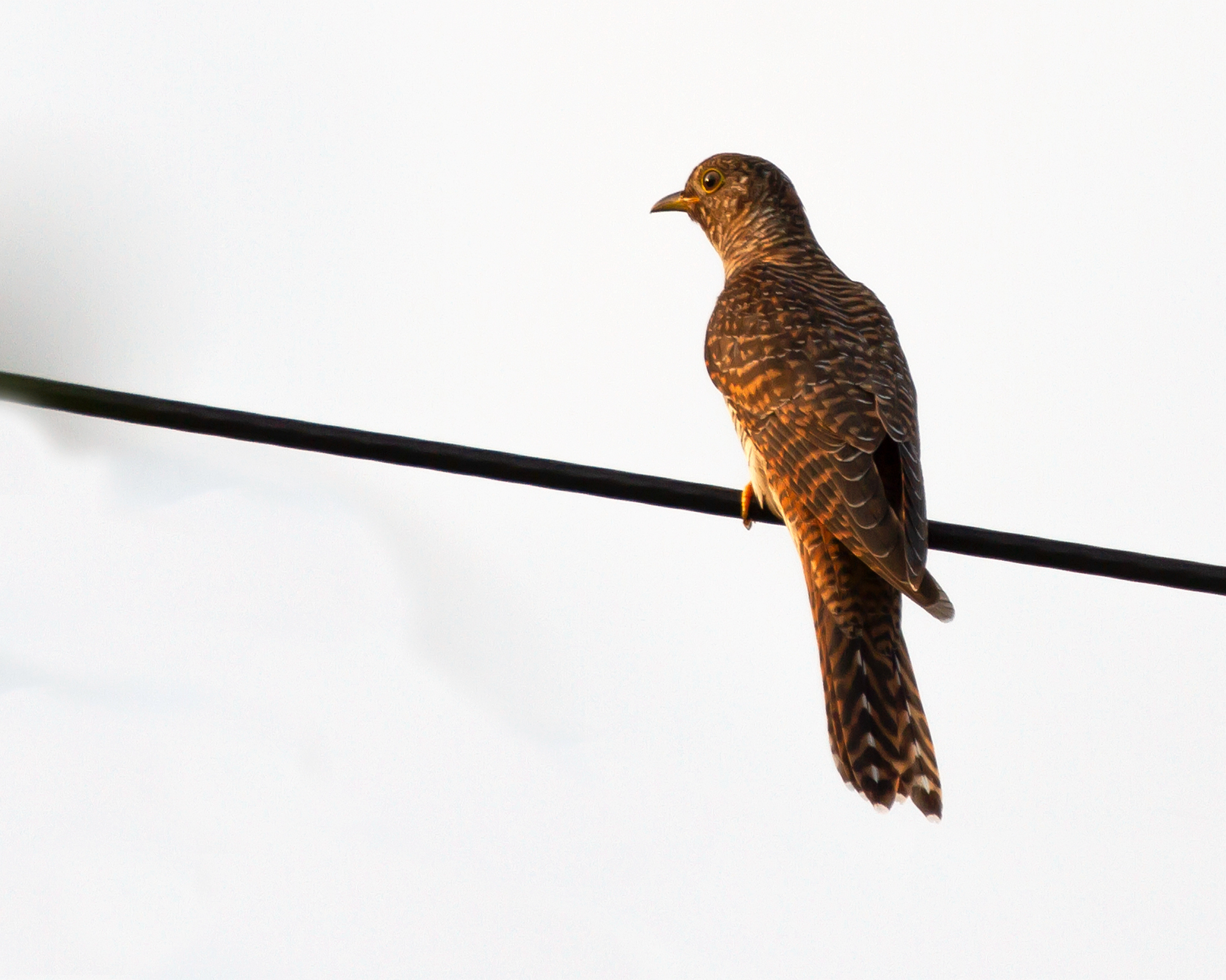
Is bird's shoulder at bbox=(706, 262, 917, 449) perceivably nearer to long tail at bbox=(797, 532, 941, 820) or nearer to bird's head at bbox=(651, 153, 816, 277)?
long tail at bbox=(797, 532, 941, 820)

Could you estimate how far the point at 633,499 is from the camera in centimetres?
394

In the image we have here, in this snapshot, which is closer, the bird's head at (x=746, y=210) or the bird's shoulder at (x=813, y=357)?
the bird's shoulder at (x=813, y=357)

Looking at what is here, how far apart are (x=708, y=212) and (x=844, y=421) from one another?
3.29 meters

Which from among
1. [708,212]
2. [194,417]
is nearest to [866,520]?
[194,417]

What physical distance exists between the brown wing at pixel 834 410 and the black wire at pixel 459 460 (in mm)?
1170

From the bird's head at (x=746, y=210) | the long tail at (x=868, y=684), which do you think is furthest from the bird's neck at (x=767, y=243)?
the long tail at (x=868, y=684)

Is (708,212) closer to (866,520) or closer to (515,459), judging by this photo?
(866,520)

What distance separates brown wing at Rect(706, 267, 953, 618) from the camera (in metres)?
5.26

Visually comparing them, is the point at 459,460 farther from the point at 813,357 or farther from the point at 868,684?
the point at 813,357

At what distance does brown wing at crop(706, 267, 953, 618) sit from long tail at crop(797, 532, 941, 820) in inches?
7.1

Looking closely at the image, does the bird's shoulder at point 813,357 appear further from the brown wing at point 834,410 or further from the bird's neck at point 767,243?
the bird's neck at point 767,243

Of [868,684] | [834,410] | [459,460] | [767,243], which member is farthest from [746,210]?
[459,460]

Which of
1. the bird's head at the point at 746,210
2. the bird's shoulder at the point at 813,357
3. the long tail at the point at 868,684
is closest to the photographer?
the long tail at the point at 868,684

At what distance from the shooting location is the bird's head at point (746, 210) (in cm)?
820
